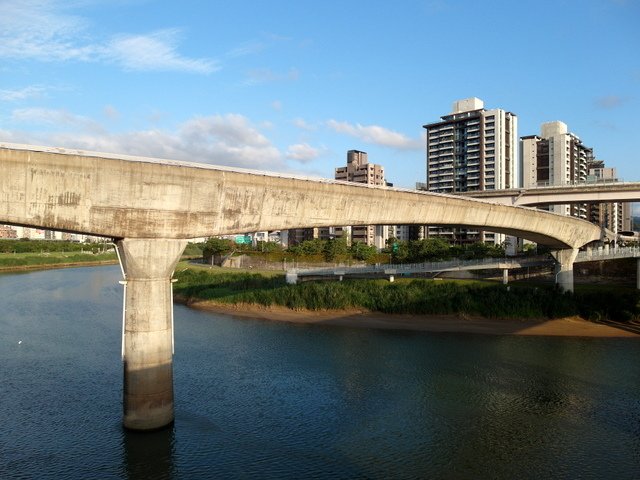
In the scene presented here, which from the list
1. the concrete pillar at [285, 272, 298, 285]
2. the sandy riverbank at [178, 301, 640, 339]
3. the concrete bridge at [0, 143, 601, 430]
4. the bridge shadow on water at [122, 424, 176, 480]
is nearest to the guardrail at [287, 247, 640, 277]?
the concrete pillar at [285, 272, 298, 285]

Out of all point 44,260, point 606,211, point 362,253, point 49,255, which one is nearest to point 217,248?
point 362,253

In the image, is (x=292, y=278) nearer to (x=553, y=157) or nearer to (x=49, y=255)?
(x=49, y=255)

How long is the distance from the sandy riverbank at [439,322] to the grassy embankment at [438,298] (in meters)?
0.88

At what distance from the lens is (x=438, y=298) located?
51.7 meters

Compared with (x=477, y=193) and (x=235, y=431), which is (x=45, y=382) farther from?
(x=477, y=193)

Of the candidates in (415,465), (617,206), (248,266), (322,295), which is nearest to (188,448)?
(415,465)

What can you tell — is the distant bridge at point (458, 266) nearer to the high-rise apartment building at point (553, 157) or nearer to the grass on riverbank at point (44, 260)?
the grass on riverbank at point (44, 260)

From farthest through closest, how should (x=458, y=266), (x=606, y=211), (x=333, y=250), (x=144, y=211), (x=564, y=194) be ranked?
(x=606, y=211), (x=333, y=250), (x=458, y=266), (x=564, y=194), (x=144, y=211)

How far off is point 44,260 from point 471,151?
106 m

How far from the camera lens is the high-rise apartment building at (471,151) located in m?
123

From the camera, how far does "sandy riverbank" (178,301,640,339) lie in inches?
Result: 1753

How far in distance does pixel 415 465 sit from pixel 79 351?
82.3ft

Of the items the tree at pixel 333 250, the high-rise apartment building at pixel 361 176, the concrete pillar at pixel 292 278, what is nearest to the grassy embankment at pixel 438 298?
the concrete pillar at pixel 292 278

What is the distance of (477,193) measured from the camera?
2475 inches
